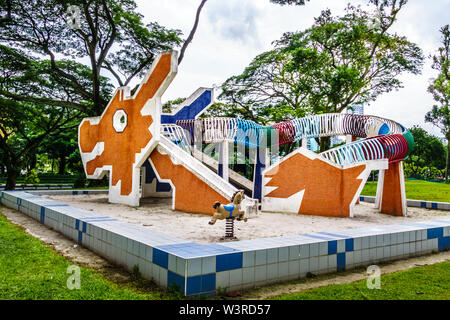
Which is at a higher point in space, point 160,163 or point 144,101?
point 144,101

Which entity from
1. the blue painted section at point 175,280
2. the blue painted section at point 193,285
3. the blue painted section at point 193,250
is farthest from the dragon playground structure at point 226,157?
the blue painted section at point 193,285

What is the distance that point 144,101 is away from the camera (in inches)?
557

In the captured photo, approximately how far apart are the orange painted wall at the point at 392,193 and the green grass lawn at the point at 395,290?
27.3 ft

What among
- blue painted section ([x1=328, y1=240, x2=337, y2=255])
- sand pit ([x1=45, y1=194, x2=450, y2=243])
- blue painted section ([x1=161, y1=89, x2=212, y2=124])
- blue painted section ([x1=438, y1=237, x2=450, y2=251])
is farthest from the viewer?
blue painted section ([x1=161, y1=89, x2=212, y2=124])

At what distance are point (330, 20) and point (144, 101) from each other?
1800 cm

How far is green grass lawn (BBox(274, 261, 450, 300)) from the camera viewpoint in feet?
15.2

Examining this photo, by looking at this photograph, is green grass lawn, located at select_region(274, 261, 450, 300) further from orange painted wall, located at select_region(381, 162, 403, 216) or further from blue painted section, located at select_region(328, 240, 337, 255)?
orange painted wall, located at select_region(381, 162, 403, 216)

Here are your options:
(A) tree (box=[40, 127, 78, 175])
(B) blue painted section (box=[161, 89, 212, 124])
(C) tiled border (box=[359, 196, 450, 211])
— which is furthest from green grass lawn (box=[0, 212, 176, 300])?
(A) tree (box=[40, 127, 78, 175])

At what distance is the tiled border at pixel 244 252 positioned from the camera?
474 centimetres

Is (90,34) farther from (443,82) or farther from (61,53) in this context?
(443,82)

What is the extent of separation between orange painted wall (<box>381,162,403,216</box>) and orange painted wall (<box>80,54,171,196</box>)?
926cm

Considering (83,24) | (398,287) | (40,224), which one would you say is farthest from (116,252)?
(83,24)

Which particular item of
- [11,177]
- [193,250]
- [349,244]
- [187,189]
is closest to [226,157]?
[187,189]
